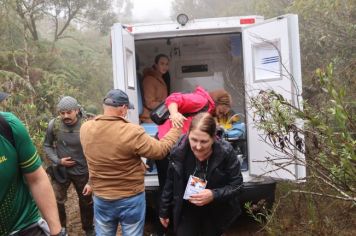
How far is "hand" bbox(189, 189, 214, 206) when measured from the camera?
119 inches

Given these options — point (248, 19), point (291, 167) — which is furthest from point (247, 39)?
point (291, 167)

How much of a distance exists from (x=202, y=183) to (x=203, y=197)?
0.12 m

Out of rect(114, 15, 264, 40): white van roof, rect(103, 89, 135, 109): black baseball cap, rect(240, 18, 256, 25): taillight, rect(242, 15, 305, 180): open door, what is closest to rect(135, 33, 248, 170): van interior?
rect(114, 15, 264, 40): white van roof

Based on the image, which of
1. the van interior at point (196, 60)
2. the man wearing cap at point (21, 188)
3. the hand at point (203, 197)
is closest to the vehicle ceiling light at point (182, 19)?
the van interior at point (196, 60)

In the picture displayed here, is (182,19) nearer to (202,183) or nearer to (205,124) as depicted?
(205,124)

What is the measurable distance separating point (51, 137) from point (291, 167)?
264 centimetres

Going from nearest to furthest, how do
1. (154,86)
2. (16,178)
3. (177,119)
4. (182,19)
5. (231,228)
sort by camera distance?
(16,178), (177,119), (182,19), (231,228), (154,86)

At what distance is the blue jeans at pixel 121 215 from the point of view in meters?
3.52

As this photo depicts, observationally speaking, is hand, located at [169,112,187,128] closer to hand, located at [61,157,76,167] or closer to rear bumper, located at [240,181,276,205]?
rear bumper, located at [240,181,276,205]

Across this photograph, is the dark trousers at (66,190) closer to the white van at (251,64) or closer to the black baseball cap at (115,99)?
the white van at (251,64)

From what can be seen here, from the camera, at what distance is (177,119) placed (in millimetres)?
3814

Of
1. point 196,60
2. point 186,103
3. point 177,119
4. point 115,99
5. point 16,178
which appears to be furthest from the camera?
point 196,60

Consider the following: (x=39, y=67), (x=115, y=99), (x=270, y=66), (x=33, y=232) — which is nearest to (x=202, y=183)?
(x=115, y=99)

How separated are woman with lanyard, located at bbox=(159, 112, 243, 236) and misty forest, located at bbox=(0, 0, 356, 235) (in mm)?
364
